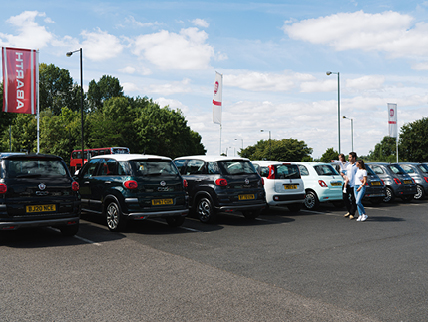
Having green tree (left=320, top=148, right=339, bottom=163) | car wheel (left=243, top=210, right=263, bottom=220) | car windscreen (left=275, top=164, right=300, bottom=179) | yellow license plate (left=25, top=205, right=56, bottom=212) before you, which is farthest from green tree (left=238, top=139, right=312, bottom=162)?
yellow license plate (left=25, top=205, right=56, bottom=212)

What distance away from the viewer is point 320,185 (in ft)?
45.0

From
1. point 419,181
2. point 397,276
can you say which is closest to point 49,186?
point 397,276

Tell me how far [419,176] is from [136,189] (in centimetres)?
1455

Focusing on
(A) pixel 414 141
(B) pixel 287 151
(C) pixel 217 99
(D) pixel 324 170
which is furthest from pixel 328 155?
(D) pixel 324 170

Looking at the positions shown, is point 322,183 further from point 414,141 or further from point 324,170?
point 414,141

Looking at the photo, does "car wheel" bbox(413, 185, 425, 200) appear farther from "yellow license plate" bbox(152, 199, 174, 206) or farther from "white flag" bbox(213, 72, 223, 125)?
"yellow license plate" bbox(152, 199, 174, 206)

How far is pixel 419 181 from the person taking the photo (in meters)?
18.3

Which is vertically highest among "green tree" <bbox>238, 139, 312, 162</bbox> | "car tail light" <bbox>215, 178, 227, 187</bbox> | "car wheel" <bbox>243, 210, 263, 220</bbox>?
"green tree" <bbox>238, 139, 312, 162</bbox>

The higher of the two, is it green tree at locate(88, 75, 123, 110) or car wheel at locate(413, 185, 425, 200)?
green tree at locate(88, 75, 123, 110)

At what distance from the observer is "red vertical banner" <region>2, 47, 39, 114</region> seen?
62.7 feet

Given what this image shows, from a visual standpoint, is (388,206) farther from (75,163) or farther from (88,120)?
(88,120)

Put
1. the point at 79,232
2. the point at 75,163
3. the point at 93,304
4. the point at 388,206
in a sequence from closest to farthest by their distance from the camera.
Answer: the point at 93,304, the point at 79,232, the point at 388,206, the point at 75,163

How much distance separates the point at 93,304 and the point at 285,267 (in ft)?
9.53

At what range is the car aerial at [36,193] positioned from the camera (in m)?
7.38
